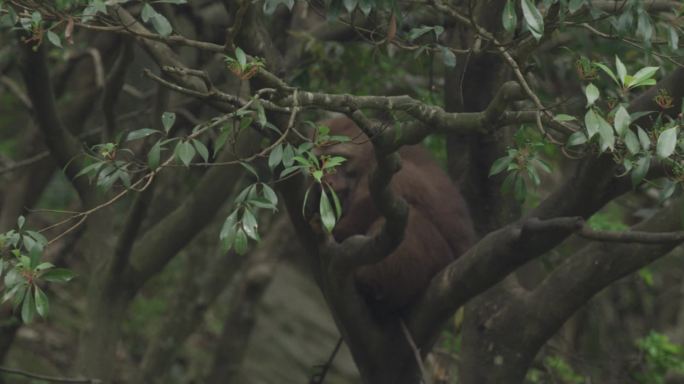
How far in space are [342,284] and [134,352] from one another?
5.00 metres

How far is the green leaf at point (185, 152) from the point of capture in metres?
2.29

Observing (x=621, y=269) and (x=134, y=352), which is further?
(x=134, y=352)

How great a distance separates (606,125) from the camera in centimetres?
221

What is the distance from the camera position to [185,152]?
230 centimetres

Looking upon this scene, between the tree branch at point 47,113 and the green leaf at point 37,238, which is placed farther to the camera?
the tree branch at point 47,113

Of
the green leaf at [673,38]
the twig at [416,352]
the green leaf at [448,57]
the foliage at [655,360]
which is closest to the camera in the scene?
the green leaf at [673,38]

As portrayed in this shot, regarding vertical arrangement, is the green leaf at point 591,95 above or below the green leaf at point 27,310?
above

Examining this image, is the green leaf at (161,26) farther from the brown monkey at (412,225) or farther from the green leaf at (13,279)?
the brown monkey at (412,225)

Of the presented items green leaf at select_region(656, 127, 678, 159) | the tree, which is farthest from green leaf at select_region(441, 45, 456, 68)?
green leaf at select_region(656, 127, 678, 159)

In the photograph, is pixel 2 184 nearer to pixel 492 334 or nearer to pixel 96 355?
pixel 96 355

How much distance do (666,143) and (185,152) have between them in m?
1.07

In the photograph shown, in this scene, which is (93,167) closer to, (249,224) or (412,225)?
(249,224)

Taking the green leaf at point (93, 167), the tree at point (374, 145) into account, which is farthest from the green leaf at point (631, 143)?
the green leaf at point (93, 167)

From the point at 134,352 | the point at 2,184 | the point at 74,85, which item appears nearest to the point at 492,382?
the point at 74,85
